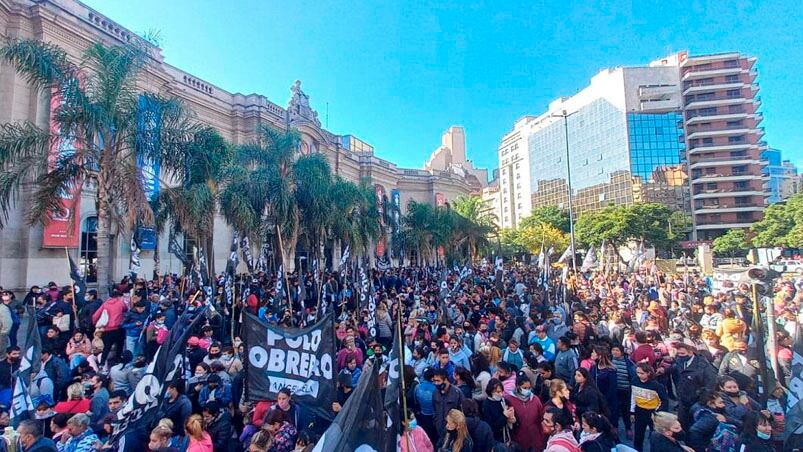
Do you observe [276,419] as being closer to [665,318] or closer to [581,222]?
[665,318]

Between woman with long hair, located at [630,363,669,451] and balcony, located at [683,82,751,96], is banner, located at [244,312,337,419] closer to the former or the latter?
woman with long hair, located at [630,363,669,451]

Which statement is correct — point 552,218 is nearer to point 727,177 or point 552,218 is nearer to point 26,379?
point 727,177

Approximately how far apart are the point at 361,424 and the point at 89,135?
12.2 m

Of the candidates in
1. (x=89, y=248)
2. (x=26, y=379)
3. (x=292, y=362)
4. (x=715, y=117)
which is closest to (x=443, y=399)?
(x=292, y=362)

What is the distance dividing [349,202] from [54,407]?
1729cm

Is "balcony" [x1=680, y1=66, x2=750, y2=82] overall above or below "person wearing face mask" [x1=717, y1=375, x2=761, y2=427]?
above

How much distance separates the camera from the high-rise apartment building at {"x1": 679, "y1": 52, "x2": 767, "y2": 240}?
57.3 m

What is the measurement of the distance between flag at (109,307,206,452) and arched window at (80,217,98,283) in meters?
17.6

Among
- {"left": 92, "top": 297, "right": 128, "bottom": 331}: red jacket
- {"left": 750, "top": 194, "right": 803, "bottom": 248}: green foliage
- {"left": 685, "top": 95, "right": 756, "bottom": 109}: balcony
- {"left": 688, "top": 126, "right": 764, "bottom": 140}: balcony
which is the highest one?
{"left": 685, "top": 95, "right": 756, "bottom": 109}: balcony

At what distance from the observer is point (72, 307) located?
29.8 ft

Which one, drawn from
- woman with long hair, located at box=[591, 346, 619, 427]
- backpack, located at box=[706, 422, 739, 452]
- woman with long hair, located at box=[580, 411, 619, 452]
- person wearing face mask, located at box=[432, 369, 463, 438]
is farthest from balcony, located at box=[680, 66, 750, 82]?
woman with long hair, located at box=[580, 411, 619, 452]

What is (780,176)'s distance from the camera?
110562 millimetres

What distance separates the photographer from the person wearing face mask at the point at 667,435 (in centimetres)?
354

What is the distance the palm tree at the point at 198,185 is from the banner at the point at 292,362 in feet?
33.1
